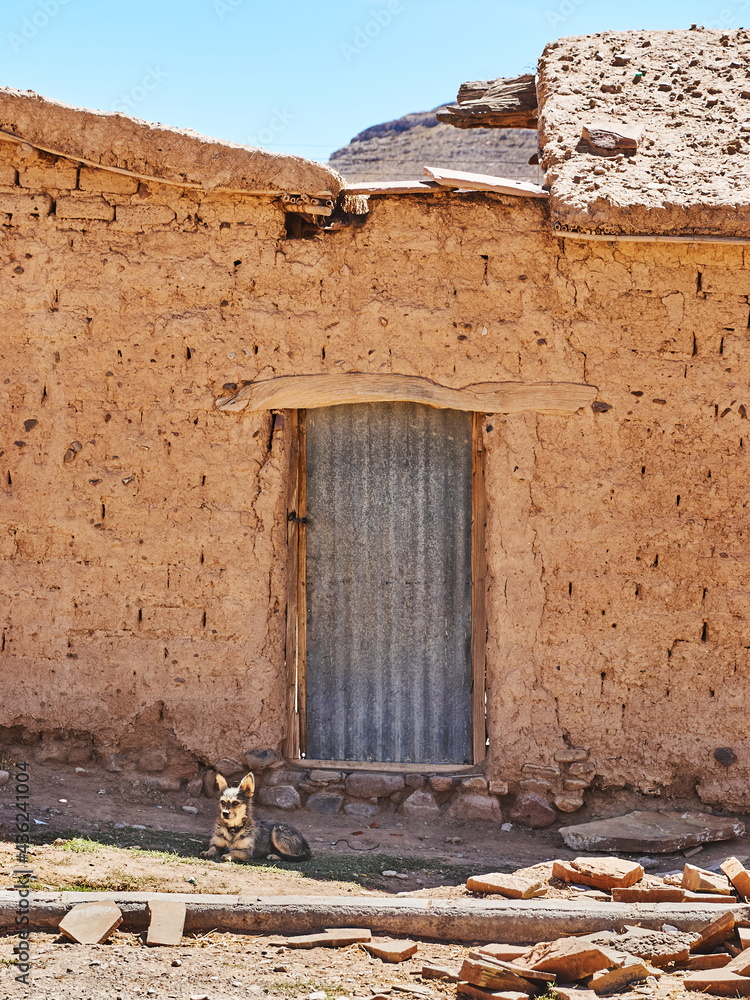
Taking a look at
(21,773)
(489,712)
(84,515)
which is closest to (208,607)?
(84,515)

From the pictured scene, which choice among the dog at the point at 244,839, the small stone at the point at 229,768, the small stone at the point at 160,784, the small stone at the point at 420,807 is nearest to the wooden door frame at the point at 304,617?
the small stone at the point at 420,807

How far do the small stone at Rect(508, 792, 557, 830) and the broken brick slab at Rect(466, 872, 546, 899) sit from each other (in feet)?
3.70

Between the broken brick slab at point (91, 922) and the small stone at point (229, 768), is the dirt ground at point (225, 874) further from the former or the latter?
the small stone at point (229, 768)

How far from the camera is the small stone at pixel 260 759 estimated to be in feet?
18.0

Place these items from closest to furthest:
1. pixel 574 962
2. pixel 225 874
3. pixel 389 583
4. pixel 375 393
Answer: pixel 574 962, pixel 225 874, pixel 375 393, pixel 389 583

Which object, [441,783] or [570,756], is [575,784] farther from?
[441,783]

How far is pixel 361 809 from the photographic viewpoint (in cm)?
546

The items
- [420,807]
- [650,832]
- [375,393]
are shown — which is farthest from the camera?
[375,393]

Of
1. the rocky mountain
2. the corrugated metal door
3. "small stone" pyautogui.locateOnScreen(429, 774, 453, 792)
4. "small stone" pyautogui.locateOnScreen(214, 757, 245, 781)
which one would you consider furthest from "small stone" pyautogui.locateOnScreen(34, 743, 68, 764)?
the rocky mountain

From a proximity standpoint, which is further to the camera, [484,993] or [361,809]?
[361,809]

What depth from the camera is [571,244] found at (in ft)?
18.0

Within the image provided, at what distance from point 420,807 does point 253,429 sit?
233cm

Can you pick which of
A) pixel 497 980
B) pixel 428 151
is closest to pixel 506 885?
pixel 497 980

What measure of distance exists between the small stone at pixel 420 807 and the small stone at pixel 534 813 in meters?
0.45
